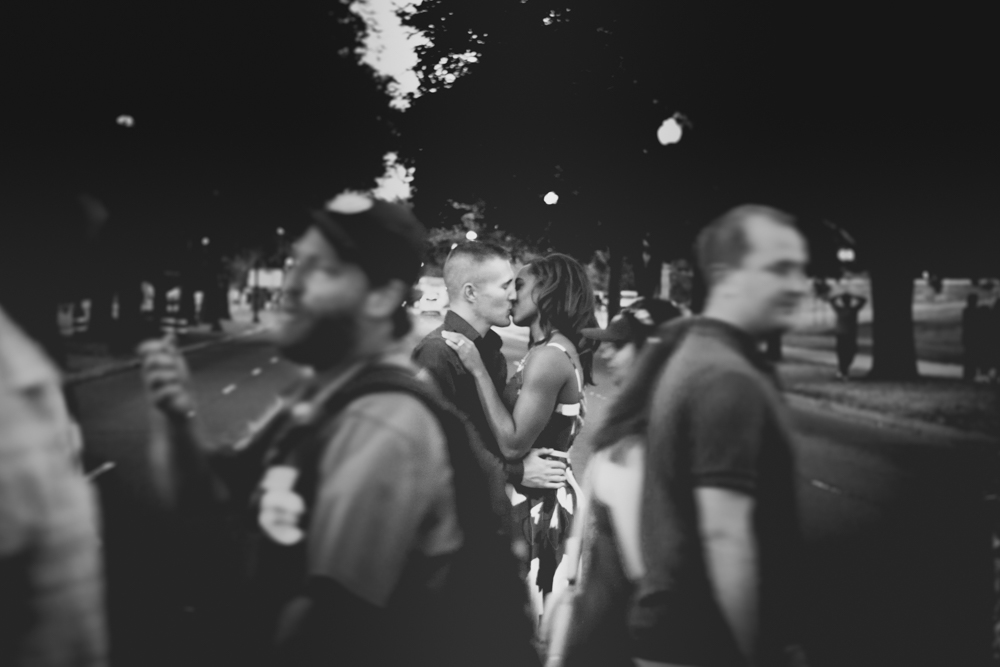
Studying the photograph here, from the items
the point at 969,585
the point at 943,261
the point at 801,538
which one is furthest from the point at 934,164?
the point at 969,585

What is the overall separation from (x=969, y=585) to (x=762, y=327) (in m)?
2.12

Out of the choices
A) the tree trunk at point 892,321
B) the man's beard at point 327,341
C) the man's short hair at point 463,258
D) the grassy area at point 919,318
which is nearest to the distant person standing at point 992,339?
the grassy area at point 919,318

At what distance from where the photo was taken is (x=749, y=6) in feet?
9.12

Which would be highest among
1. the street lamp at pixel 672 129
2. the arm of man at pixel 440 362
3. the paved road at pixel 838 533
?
the street lamp at pixel 672 129

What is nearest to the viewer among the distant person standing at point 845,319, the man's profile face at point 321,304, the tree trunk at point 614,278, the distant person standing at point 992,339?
the man's profile face at point 321,304

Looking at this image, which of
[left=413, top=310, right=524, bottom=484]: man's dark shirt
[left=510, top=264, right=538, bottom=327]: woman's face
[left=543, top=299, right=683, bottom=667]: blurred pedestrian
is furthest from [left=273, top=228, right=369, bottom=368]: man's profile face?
[left=510, top=264, right=538, bottom=327]: woman's face

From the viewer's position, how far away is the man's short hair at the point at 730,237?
225 centimetres

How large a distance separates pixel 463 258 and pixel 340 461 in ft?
6.17

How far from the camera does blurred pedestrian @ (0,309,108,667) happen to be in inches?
72.2

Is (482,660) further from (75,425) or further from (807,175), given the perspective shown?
(807,175)

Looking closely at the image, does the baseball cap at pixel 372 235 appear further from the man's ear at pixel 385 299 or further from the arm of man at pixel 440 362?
the arm of man at pixel 440 362

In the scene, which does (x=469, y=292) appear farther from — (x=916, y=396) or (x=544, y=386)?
(x=916, y=396)

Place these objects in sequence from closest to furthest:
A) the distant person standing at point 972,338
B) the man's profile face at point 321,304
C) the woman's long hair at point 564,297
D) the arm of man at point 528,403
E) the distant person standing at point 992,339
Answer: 1. the man's profile face at point 321,304
2. the arm of man at point 528,403
3. the woman's long hair at point 564,297
4. the distant person standing at point 972,338
5. the distant person standing at point 992,339

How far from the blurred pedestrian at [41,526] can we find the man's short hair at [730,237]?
1.45 meters
